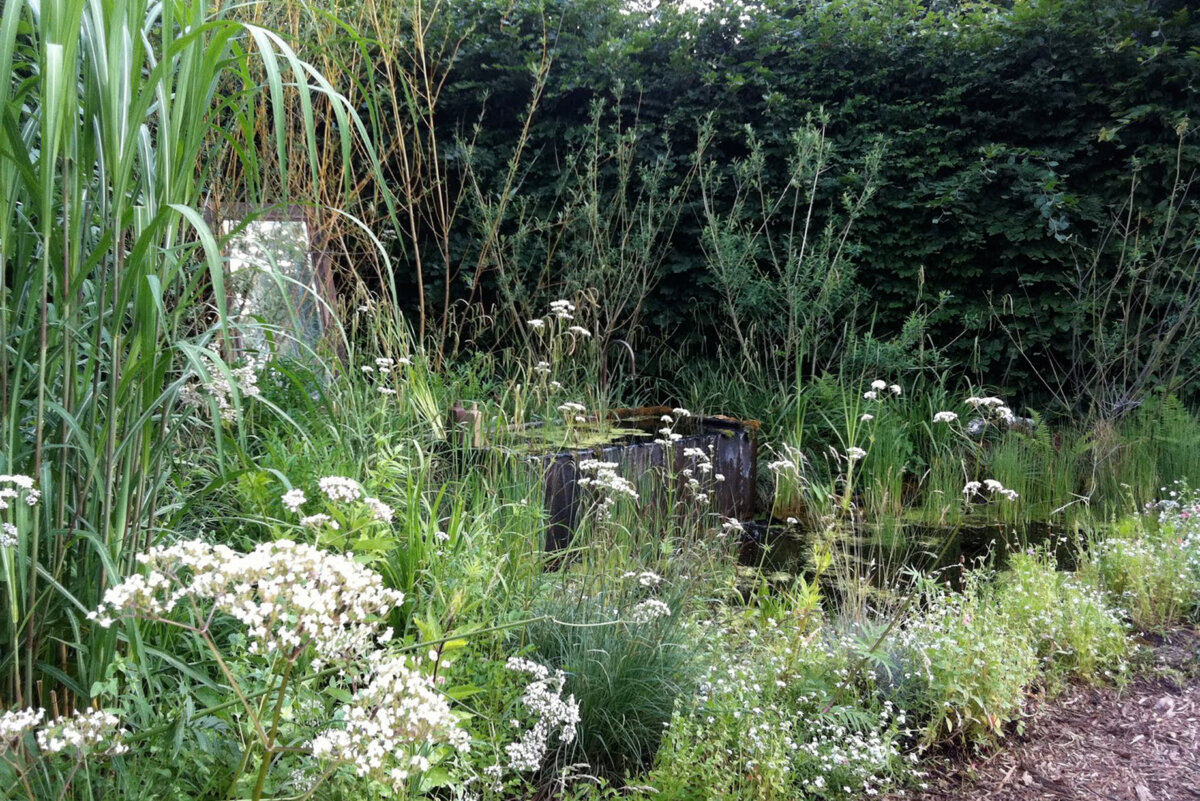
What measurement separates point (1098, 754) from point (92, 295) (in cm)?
273

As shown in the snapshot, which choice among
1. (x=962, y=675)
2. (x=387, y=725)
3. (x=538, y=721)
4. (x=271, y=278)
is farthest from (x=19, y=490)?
(x=962, y=675)

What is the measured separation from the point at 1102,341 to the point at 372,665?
205 inches

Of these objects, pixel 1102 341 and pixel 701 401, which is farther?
pixel 701 401

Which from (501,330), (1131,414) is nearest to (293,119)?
(501,330)

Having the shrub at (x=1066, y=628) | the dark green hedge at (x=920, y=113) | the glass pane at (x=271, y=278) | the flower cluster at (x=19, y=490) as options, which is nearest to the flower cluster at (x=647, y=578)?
the shrub at (x=1066, y=628)

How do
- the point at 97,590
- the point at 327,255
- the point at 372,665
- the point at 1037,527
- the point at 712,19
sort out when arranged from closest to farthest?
the point at 372,665 < the point at 97,590 < the point at 327,255 < the point at 1037,527 < the point at 712,19

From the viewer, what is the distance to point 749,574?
357 centimetres

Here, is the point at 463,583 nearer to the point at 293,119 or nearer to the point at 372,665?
the point at 372,665

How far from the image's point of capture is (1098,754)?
8.04 ft

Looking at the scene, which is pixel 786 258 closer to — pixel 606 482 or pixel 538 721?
pixel 606 482

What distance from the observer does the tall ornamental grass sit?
1.33 m

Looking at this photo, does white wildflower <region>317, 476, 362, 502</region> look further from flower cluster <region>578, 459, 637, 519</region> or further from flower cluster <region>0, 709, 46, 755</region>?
flower cluster <region>578, 459, 637, 519</region>

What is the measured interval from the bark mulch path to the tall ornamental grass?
189cm

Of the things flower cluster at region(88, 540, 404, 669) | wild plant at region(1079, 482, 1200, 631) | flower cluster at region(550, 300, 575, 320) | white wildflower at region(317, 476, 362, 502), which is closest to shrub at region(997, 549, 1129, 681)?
wild plant at region(1079, 482, 1200, 631)
